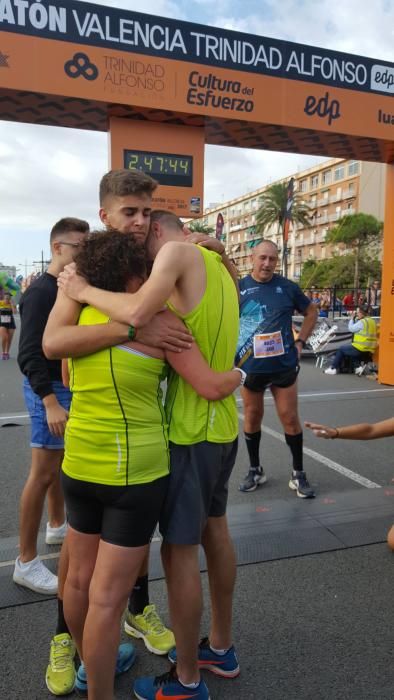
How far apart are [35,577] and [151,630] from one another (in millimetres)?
781

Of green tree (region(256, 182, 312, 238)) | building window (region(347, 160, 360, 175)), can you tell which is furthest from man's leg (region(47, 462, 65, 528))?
building window (region(347, 160, 360, 175))

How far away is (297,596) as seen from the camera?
272 centimetres

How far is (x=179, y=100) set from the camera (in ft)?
21.7

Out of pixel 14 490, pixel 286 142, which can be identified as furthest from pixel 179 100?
pixel 14 490

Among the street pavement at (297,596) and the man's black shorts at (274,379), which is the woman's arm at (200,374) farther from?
the man's black shorts at (274,379)

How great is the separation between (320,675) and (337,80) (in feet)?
24.4

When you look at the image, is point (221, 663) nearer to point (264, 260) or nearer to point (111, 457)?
point (111, 457)

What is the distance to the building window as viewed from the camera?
238ft

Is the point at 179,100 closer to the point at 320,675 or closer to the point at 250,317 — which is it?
the point at 250,317

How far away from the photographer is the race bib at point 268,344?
4152 mm

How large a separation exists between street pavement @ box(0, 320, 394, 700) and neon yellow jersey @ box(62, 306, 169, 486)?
1.07 m

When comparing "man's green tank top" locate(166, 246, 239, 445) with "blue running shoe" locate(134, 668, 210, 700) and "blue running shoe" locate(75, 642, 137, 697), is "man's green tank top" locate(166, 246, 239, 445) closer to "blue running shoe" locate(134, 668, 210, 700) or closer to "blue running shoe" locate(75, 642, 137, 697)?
"blue running shoe" locate(134, 668, 210, 700)

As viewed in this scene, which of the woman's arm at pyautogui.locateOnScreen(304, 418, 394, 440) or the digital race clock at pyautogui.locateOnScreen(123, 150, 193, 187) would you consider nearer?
the woman's arm at pyautogui.locateOnScreen(304, 418, 394, 440)

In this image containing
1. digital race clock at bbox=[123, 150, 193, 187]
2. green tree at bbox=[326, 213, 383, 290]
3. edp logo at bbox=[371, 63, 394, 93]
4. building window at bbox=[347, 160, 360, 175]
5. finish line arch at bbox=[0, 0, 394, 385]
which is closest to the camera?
finish line arch at bbox=[0, 0, 394, 385]
